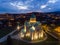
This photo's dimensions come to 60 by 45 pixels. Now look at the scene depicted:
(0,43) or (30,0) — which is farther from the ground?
(30,0)

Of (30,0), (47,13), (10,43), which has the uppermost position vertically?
(30,0)

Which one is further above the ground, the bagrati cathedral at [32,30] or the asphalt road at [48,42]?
the bagrati cathedral at [32,30]

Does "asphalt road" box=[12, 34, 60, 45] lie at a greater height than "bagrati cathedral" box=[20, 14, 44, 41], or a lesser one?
lesser

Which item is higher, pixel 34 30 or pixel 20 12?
pixel 20 12

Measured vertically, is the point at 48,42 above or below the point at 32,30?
below

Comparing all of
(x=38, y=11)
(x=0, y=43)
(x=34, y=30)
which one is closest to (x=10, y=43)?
(x=0, y=43)

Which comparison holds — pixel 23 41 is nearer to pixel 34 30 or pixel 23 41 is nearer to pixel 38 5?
pixel 34 30

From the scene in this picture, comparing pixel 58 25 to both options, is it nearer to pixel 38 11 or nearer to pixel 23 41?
pixel 38 11

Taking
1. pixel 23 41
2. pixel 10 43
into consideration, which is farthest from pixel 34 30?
pixel 10 43
